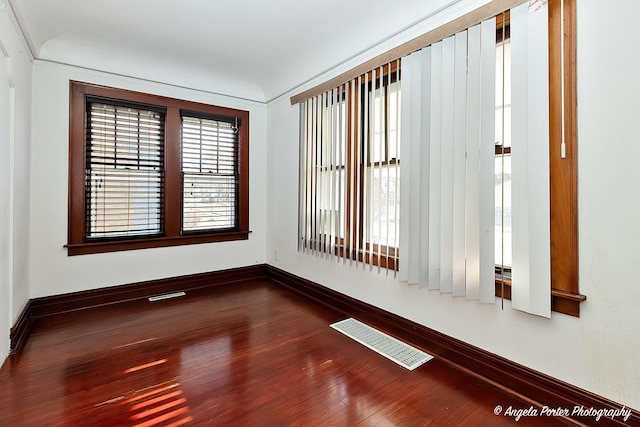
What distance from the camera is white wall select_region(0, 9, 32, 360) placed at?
2.10 metres

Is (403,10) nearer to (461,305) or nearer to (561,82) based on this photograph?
(561,82)

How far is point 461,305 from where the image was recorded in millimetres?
2176

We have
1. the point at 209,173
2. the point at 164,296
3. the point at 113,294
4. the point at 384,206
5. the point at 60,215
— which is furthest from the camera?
the point at 209,173

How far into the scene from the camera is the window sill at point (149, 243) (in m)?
3.26

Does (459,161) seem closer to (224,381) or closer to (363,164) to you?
(363,164)

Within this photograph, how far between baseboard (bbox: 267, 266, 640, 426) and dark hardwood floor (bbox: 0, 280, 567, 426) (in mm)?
A: 78

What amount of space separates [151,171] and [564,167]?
3.82 m

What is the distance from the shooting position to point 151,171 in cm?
364

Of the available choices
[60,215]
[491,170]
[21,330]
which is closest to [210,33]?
[60,215]

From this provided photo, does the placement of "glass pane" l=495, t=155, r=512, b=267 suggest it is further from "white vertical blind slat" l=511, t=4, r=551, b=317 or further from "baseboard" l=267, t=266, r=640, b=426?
"baseboard" l=267, t=266, r=640, b=426

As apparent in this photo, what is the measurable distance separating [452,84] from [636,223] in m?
1.27

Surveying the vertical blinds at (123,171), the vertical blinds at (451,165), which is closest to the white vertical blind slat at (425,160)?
the vertical blinds at (451,165)

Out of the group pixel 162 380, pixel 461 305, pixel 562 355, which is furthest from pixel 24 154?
pixel 562 355

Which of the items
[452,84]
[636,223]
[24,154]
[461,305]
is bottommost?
[461,305]
